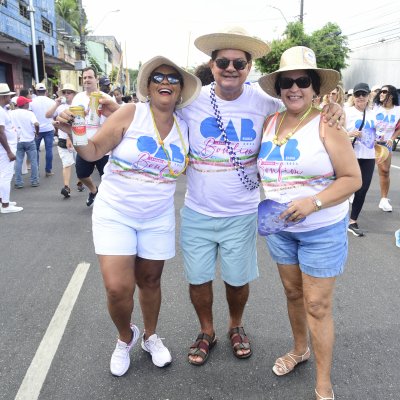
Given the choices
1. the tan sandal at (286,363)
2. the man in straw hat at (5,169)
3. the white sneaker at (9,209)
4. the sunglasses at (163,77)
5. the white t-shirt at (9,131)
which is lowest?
the white sneaker at (9,209)

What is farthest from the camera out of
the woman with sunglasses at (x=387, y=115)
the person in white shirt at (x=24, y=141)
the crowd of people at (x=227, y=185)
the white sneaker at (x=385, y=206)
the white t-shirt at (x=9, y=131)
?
the person in white shirt at (x=24, y=141)

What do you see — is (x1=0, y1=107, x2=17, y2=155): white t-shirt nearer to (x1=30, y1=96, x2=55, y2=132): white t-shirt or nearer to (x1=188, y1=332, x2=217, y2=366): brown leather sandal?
(x1=30, y1=96, x2=55, y2=132): white t-shirt

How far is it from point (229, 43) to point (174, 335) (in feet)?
6.52

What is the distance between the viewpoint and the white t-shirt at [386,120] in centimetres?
616

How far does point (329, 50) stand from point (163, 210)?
34630 millimetres

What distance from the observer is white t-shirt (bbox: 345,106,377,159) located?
5172 mm

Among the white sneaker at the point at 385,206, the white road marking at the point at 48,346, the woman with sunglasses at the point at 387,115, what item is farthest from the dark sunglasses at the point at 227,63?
the white sneaker at the point at 385,206

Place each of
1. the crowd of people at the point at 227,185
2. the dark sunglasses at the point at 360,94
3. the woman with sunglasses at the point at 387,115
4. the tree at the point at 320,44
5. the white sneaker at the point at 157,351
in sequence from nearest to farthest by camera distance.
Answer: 1. the crowd of people at the point at 227,185
2. the white sneaker at the point at 157,351
3. the dark sunglasses at the point at 360,94
4. the woman with sunglasses at the point at 387,115
5. the tree at the point at 320,44

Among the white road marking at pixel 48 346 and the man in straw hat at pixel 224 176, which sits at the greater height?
the man in straw hat at pixel 224 176

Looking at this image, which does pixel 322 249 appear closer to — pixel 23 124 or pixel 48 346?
pixel 48 346

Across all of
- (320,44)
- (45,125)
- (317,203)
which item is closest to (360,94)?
(317,203)

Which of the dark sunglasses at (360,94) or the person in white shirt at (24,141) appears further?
the person in white shirt at (24,141)

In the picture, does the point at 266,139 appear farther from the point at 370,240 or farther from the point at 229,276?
the point at 370,240

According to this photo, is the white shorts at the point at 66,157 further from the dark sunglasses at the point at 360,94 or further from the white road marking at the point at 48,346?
the dark sunglasses at the point at 360,94
